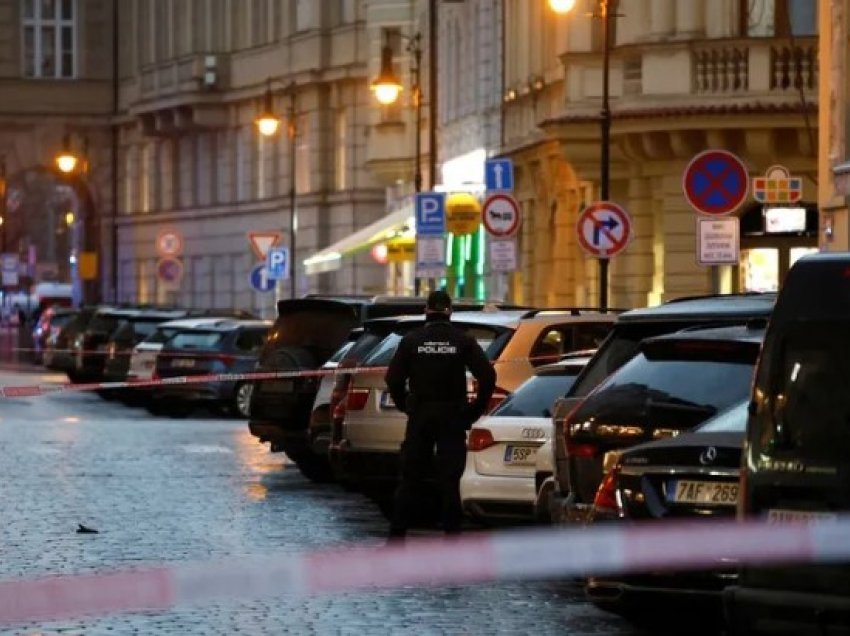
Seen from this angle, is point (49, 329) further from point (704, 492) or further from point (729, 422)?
point (704, 492)

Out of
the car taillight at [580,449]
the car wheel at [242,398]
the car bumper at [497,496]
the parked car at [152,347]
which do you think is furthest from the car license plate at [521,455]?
the parked car at [152,347]

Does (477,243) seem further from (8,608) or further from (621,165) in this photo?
(8,608)

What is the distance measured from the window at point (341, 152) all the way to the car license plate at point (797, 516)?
67.3 metres

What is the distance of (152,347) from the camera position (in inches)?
1786

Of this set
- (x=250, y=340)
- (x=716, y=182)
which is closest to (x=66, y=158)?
(x=250, y=340)

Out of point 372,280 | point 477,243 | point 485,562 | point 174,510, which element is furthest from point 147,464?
point 372,280

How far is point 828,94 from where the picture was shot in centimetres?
3447

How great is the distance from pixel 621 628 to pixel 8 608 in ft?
11.1

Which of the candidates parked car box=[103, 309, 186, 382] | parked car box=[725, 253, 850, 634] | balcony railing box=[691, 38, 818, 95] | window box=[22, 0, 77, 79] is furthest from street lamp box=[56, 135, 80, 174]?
parked car box=[725, 253, 850, 634]

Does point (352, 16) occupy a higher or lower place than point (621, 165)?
higher

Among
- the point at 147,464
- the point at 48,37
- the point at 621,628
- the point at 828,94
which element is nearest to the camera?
the point at 621,628

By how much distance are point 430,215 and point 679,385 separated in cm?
3431

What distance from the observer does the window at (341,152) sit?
7900 centimetres

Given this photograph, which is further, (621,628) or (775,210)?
(775,210)
